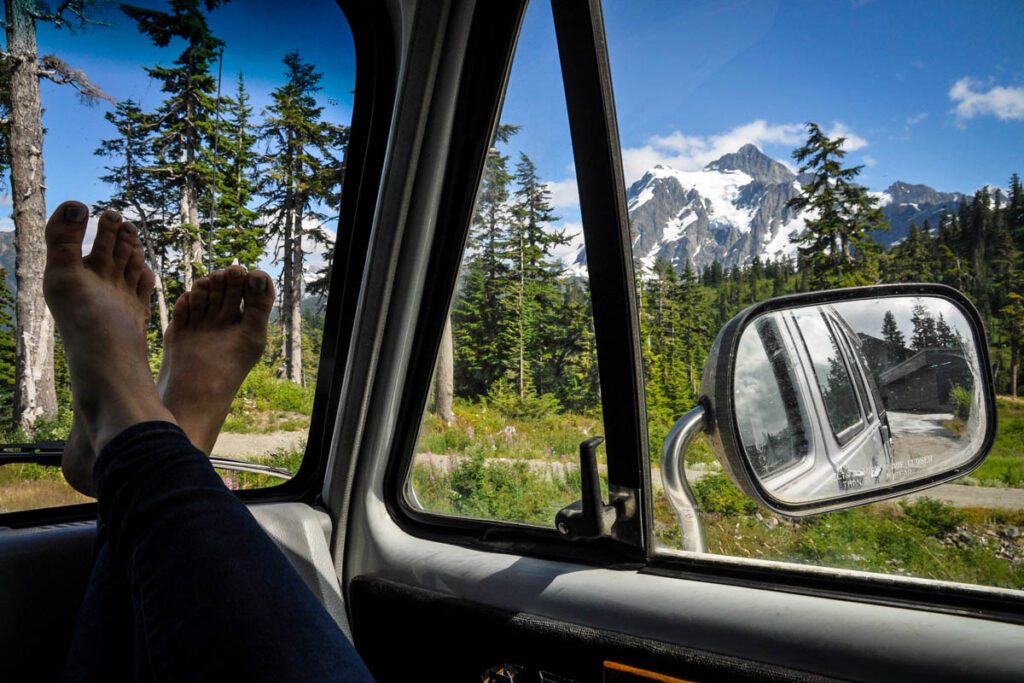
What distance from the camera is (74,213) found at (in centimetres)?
144

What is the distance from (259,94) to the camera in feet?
5.50

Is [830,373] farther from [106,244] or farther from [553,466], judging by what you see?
[106,244]

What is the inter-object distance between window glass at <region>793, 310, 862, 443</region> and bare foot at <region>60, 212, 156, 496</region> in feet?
4.48

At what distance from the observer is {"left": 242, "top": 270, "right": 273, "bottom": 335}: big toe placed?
5.60ft

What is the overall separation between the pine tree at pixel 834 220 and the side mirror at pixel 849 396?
34mm

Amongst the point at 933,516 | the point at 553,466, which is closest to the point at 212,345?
the point at 553,466

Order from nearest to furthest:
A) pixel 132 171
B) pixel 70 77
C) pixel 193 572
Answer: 1. pixel 193 572
2. pixel 70 77
3. pixel 132 171

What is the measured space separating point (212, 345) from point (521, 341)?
0.78 m

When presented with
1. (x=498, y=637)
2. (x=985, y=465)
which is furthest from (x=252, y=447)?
(x=985, y=465)

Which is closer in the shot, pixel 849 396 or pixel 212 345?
pixel 849 396

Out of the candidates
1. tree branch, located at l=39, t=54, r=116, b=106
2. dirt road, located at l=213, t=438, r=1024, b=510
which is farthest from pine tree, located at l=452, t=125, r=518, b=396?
tree branch, located at l=39, t=54, r=116, b=106

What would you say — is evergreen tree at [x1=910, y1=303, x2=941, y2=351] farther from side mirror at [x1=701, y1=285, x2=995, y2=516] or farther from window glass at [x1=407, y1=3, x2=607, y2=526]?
window glass at [x1=407, y1=3, x2=607, y2=526]

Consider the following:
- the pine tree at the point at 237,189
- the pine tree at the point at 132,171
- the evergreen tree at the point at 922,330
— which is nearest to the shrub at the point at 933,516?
the evergreen tree at the point at 922,330

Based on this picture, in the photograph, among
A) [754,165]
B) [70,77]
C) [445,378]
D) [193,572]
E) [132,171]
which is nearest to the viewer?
[193,572]
